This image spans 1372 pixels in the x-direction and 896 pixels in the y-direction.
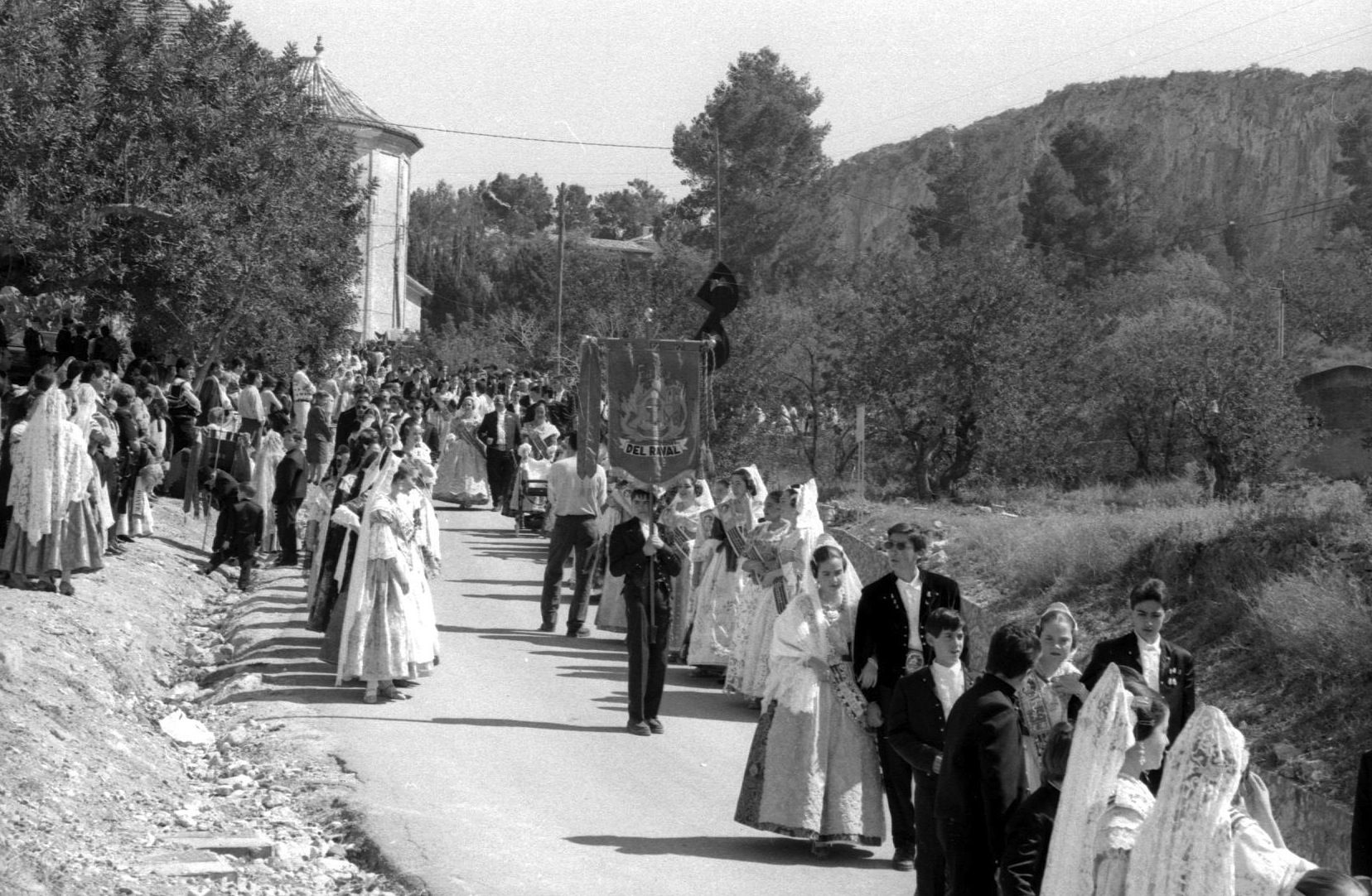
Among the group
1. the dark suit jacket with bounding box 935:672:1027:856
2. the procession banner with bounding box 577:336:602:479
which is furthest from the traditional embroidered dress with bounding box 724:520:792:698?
the dark suit jacket with bounding box 935:672:1027:856

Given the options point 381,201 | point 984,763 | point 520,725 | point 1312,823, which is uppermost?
point 381,201

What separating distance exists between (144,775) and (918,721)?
208 inches

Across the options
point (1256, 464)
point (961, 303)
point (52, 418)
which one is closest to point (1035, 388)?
point (961, 303)

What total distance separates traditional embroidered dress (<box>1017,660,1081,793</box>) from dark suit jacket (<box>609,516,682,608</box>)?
211 inches

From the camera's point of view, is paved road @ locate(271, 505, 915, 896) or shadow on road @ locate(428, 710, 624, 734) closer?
paved road @ locate(271, 505, 915, 896)

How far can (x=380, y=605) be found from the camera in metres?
Result: 13.3

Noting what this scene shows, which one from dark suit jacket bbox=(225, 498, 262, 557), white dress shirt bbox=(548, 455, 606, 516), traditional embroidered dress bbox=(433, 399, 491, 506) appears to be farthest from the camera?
traditional embroidered dress bbox=(433, 399, 491, 506)

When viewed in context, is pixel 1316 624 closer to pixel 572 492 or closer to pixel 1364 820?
pixel 572 492

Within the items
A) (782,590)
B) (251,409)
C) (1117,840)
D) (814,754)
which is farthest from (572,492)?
(1117,840)

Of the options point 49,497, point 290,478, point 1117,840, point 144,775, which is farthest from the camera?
point 290,478

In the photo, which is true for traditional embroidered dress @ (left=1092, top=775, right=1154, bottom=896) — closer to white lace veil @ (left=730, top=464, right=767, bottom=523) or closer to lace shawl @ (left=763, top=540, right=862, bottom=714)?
lace shawl @ (left=763, top=540, right=862, bottom=714)

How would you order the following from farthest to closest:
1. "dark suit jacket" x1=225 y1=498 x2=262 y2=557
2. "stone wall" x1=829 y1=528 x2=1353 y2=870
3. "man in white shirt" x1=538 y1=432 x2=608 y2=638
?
"dark suit jacket" x1=225 y1=498 x2=262 y2=557 < "man in white shirt" x1=538 y1=432 x2=608 y2=638 < "stone wall" x1=829 y1=528 x2=1353 y2=870

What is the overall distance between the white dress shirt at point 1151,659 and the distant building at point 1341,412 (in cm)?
2742

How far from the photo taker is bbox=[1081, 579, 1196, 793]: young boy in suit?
27.9 ft
